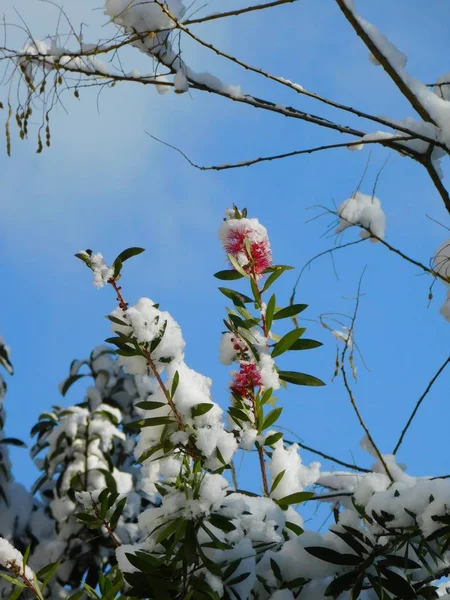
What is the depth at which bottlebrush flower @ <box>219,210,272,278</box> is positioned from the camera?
4.61 ft

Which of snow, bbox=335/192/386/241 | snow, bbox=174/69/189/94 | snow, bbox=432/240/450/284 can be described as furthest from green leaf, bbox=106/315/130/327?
snow, bbox=432/240/450/284

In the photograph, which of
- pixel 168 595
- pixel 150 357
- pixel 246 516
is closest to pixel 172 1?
pixel 150 357

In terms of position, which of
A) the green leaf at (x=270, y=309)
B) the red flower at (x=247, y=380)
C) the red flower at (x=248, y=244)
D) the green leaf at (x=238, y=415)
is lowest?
the green leaf at (x=238, y=415)

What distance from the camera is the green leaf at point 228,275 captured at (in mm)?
1424

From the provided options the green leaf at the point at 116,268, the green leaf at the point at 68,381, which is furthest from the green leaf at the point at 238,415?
the green leaf at the point at 68,381

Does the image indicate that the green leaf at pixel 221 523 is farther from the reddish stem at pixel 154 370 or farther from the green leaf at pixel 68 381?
the green leaf at pixel 68 381

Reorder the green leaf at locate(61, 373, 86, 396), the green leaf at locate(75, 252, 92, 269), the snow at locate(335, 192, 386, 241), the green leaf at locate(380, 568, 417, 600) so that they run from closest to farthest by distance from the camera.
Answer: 1. the green leaf at locate(380, 568, 417, 600)
2. the green leaf at locate(75, 252, 92, 269)
3. the snow at locate(335, 192, 386, 241)
4. the green leaf at locate(61, 373, 86, 396)

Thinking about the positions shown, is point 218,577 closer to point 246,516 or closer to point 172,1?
point 246,516

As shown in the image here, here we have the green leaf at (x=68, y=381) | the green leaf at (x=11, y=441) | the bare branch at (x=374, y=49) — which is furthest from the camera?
the green leaf at (x=68, y=381)

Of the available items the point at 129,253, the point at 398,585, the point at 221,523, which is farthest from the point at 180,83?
the point at 398,585

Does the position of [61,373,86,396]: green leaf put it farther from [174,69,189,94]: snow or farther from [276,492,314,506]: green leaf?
[276,492,314,506]: green leaf

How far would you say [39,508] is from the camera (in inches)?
136

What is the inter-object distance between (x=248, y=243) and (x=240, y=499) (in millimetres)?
489

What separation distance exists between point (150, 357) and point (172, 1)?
989mm
